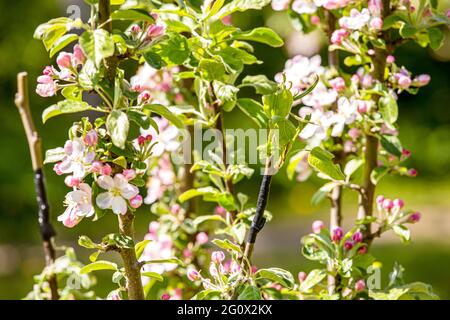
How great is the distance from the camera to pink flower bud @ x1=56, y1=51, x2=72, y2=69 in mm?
980

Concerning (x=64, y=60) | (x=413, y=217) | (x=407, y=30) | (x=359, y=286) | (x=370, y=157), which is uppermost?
(x=407, y=30)

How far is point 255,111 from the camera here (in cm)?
118

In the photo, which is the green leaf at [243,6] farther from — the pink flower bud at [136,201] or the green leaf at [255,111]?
the pink flower bud at [136,201]

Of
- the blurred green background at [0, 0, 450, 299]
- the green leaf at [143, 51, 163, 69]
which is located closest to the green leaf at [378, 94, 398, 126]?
the green leaf at [143, 51, 163, 69]

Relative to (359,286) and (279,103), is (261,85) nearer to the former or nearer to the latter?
(279,103)

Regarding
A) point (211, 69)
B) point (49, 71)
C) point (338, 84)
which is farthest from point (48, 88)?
point (338, 84)

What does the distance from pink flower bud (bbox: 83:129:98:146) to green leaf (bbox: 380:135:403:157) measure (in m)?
0.58

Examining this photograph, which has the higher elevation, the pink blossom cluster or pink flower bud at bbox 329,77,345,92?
pink flower bud at bbox 329,77,345,92

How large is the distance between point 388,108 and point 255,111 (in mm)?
251

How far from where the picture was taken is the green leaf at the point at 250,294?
1.01 m

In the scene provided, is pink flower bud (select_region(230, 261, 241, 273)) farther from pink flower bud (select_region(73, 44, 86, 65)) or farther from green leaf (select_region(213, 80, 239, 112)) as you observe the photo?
pink flower bud (select_region(73, 44, 86, 65))

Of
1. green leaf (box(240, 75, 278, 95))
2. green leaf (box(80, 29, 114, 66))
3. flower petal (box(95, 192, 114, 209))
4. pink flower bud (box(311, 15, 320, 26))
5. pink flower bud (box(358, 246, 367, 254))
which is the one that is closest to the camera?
green leaf (box(80, 29, 114, 66))

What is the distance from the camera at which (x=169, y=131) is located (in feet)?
4.75

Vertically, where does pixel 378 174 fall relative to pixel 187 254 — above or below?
above
